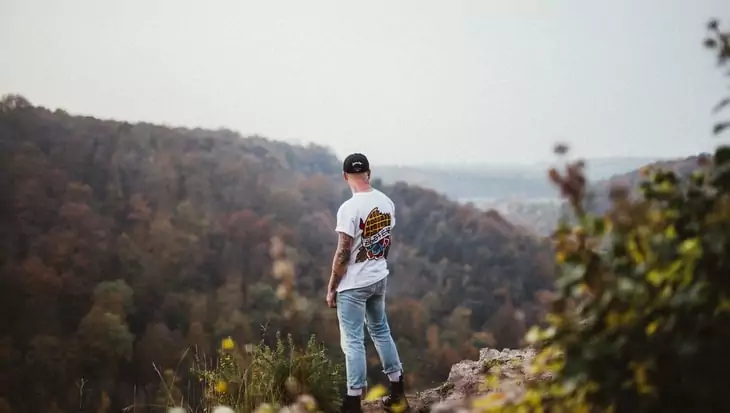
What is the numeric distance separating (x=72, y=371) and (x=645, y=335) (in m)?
18.6

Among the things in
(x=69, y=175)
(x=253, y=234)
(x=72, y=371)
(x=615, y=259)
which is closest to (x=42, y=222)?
(x=69, y=175)

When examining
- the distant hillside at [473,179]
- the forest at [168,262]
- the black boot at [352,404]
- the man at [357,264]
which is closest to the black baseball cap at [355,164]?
the man at [357,264]

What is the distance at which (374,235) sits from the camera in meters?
2.41

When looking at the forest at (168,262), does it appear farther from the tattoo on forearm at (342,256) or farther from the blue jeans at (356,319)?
the tattoo on forearm at (342,256)

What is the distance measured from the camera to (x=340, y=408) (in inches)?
101

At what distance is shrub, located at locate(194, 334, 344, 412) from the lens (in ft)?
8.07

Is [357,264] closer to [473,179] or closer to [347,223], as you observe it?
[347,223]

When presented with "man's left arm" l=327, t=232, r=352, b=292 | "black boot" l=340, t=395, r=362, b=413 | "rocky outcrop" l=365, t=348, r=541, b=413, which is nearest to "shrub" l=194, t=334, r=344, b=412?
"black boot" l=340, t=395, r=362, b=413

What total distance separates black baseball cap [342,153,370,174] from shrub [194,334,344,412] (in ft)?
2.11

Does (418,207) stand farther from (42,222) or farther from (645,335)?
(645,335)

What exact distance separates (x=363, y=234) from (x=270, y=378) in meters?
0.62

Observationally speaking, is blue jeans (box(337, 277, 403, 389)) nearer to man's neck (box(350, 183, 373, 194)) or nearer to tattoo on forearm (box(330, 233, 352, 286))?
tattoo on forearm (box(330, 233, 352, 286))

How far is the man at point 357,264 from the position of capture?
2379 mm

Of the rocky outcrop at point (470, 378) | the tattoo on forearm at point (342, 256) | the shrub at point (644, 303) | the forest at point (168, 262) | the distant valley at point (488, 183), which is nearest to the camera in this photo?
the shrub at point (644, 303)
